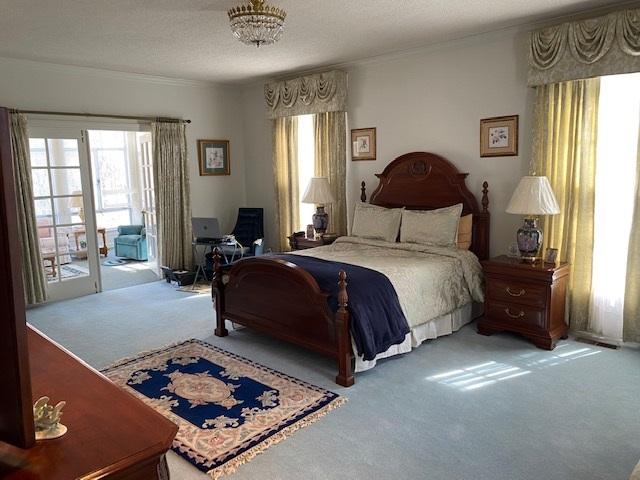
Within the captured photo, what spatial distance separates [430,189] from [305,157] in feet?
6.58

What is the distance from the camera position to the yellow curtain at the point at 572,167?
390 centimetres

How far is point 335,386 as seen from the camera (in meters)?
3.27

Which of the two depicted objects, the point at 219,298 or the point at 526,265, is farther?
the point at 219,298

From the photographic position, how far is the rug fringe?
238 centimetres

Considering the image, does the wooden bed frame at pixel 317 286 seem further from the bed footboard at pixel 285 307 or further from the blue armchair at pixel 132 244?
the blue armchair at pixel 132 244

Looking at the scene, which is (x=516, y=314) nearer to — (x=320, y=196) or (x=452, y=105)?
(x=452, y=105)

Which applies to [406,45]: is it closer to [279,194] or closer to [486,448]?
[279,194]

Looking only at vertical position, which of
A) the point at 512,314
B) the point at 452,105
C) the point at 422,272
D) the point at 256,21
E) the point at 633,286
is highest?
the point at 256,21

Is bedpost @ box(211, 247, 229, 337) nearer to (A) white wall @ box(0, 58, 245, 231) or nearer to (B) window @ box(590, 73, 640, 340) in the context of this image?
(A) white wall @ box(0, 58, 245, 231)

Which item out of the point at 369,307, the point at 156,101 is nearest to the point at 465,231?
the point at 369,307

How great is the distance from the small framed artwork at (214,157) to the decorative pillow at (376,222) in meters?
2.57

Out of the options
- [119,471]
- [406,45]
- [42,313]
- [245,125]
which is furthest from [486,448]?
[245,125]

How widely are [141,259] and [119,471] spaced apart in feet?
24.9

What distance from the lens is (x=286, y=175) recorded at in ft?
21.2
